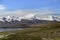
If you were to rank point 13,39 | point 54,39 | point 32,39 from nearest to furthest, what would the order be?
point 13,39, point 32,39, point 54,39

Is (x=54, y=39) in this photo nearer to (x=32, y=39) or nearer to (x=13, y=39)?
(x=32, y=39)

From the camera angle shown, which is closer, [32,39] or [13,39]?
[13,39]

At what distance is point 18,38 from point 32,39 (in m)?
3.75

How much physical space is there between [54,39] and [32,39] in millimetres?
12045

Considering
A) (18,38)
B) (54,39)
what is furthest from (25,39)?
(54,39)

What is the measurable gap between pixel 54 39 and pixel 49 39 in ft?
5.63

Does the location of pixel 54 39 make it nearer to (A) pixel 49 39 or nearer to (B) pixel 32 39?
(A) pixel 49 39

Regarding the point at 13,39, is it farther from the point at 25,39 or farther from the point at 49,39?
the point at 49,39

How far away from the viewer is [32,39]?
52.9 m

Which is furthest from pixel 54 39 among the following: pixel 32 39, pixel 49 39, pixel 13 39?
pixel 13 39

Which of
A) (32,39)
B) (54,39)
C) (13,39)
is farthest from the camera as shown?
(54,39)

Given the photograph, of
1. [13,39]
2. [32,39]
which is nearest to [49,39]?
[32,39]

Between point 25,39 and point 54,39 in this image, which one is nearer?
point 25,39

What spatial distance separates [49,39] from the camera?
209ft
